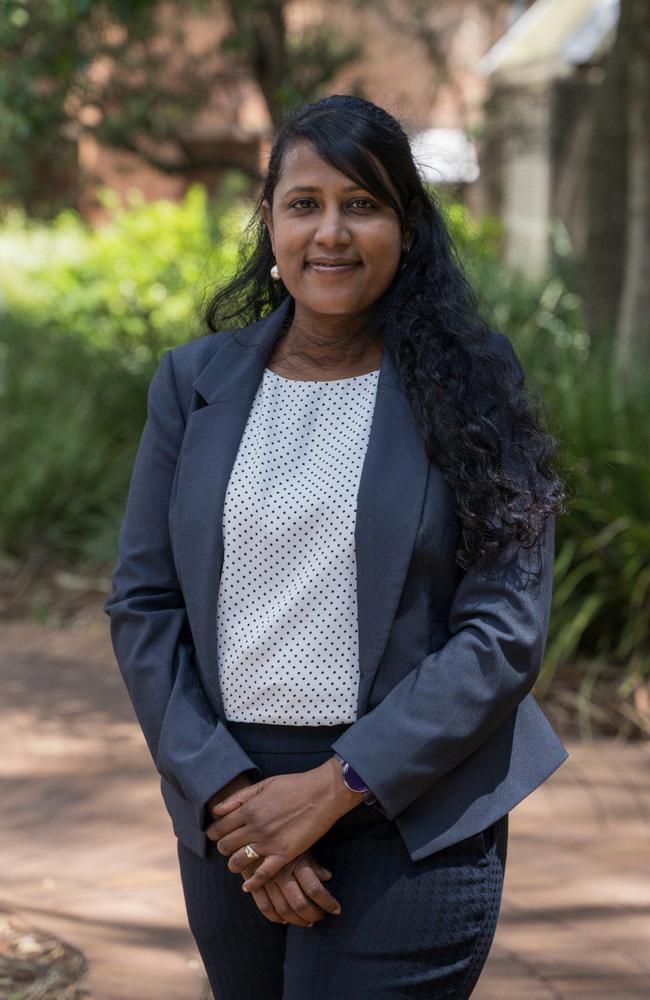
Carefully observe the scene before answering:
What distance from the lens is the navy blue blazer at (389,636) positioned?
210cm

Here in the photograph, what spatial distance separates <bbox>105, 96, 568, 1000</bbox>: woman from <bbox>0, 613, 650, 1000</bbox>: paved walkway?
124 centimetres

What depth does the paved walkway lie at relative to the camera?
11.3ft

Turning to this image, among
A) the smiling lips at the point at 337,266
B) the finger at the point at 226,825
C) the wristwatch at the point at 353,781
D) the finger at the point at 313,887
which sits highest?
the smiling lips at the point at 337,266

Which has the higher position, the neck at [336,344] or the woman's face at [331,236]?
the woman's face at [331,236]

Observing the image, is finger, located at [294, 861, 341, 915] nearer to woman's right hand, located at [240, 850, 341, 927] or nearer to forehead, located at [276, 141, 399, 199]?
woman's right hand, located at [240, 850, 341, 927]

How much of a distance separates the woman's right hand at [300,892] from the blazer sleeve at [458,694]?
0.15 m

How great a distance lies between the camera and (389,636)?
216 cm

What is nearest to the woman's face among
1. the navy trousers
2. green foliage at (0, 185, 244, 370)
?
the navy trousers

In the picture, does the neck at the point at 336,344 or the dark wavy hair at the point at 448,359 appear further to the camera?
the neck at the point at 336,344

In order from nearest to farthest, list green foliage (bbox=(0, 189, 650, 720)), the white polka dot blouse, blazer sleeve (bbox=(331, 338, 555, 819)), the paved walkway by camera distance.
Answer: blazer sleeve (bbox=(331, 338, 555, 819)), the white polka dot blouse, the paved walkway, green foliage (bbox=(0, 189, 650, 720))

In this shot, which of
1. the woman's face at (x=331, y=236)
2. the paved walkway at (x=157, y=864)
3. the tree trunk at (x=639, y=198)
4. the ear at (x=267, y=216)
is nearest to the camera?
the woman's face at (x=331, y=236)

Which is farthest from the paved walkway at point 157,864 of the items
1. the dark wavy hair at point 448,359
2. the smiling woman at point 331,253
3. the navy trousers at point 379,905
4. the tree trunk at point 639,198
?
the tree trunk at point 639,198

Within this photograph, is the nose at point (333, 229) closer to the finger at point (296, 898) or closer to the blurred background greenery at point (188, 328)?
the blurred background greenery at point (188, 328)

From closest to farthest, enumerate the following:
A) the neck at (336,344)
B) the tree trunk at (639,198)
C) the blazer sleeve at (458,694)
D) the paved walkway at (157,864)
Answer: the blazer sleeve at (458,694)
the neck at (336,344)
the paved walkway at (157,864)
the tree trunk at (639,198)
